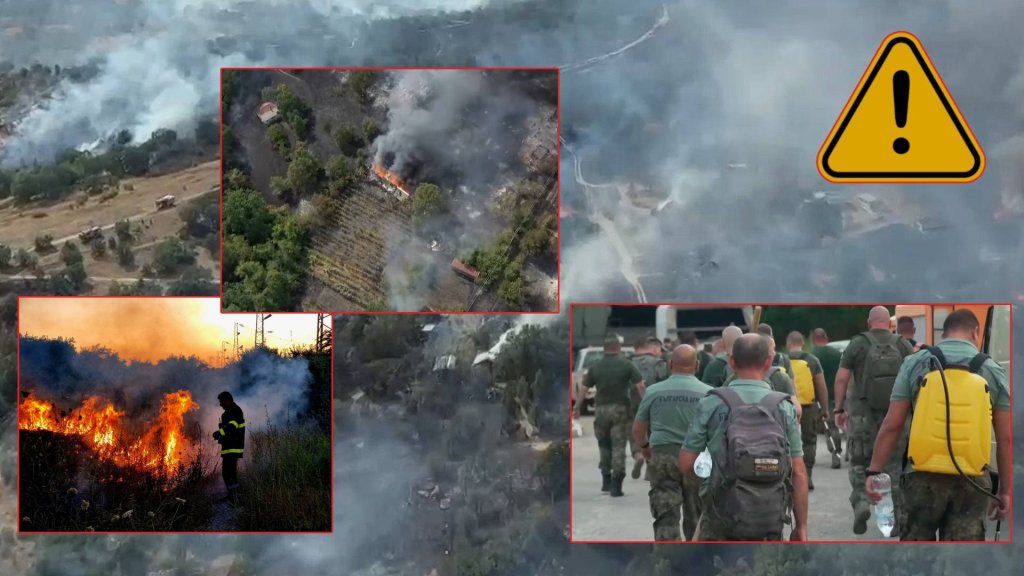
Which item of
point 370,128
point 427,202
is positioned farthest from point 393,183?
point 370,128

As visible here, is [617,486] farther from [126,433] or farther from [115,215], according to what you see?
[115,215]

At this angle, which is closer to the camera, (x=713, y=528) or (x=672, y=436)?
(x=713, y=528)

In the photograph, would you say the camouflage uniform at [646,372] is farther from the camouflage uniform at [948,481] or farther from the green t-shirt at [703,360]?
the camouflage uniform at [948,481]

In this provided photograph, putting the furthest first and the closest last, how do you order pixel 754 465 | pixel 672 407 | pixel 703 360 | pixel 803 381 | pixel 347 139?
pixel 347 139
pixel 803 381
pixel 703 360
pixel 672 407
pixel 754 465

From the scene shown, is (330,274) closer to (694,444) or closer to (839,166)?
(694,444)

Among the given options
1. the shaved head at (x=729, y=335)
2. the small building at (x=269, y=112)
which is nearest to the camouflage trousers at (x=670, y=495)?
the shaved head at (x=729, y=335)

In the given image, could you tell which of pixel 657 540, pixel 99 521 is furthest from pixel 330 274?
pixel 657 540
